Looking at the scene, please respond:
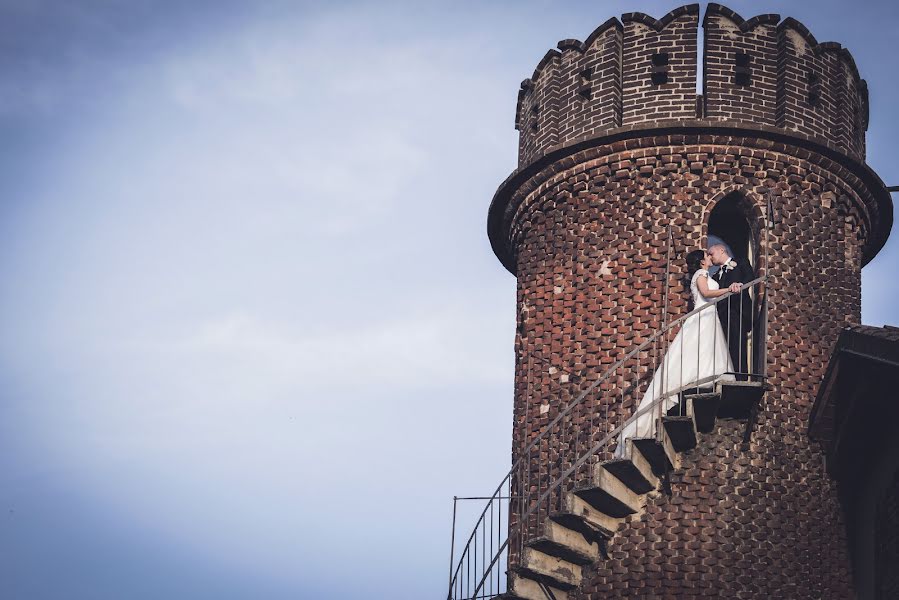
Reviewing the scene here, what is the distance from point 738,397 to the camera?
55.2ft

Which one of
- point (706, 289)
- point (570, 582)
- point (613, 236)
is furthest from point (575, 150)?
point (570, 582)

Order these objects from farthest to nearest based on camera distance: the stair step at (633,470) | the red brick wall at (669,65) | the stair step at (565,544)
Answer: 1. the red brick wall at (669,65)
2. the stair step at (565,544)
3. the stair step at (633,470)

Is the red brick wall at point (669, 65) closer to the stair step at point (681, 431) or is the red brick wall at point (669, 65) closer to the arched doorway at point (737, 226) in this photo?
the arched doorway at point (737, 226)

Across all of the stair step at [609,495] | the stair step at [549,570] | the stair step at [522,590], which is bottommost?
the stair step at [522,590]

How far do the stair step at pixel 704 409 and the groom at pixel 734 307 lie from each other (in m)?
0.90

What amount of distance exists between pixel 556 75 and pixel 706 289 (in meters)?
4.21

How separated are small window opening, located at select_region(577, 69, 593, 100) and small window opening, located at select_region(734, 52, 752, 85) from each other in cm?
182

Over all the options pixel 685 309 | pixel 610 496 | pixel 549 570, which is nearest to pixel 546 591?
pixel 549 570

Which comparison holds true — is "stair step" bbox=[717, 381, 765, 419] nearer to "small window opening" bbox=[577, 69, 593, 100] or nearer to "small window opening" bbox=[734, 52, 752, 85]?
"small window opening" bbox=[734, 52, 752, 85]

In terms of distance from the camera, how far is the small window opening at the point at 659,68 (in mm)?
19031

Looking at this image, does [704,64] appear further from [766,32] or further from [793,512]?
→ [793,512]

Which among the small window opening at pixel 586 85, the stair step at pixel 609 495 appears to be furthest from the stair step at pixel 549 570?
the small window opening at pixel 586 85

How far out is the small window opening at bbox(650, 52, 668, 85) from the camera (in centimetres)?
1903

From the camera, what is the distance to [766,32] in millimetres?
19219
